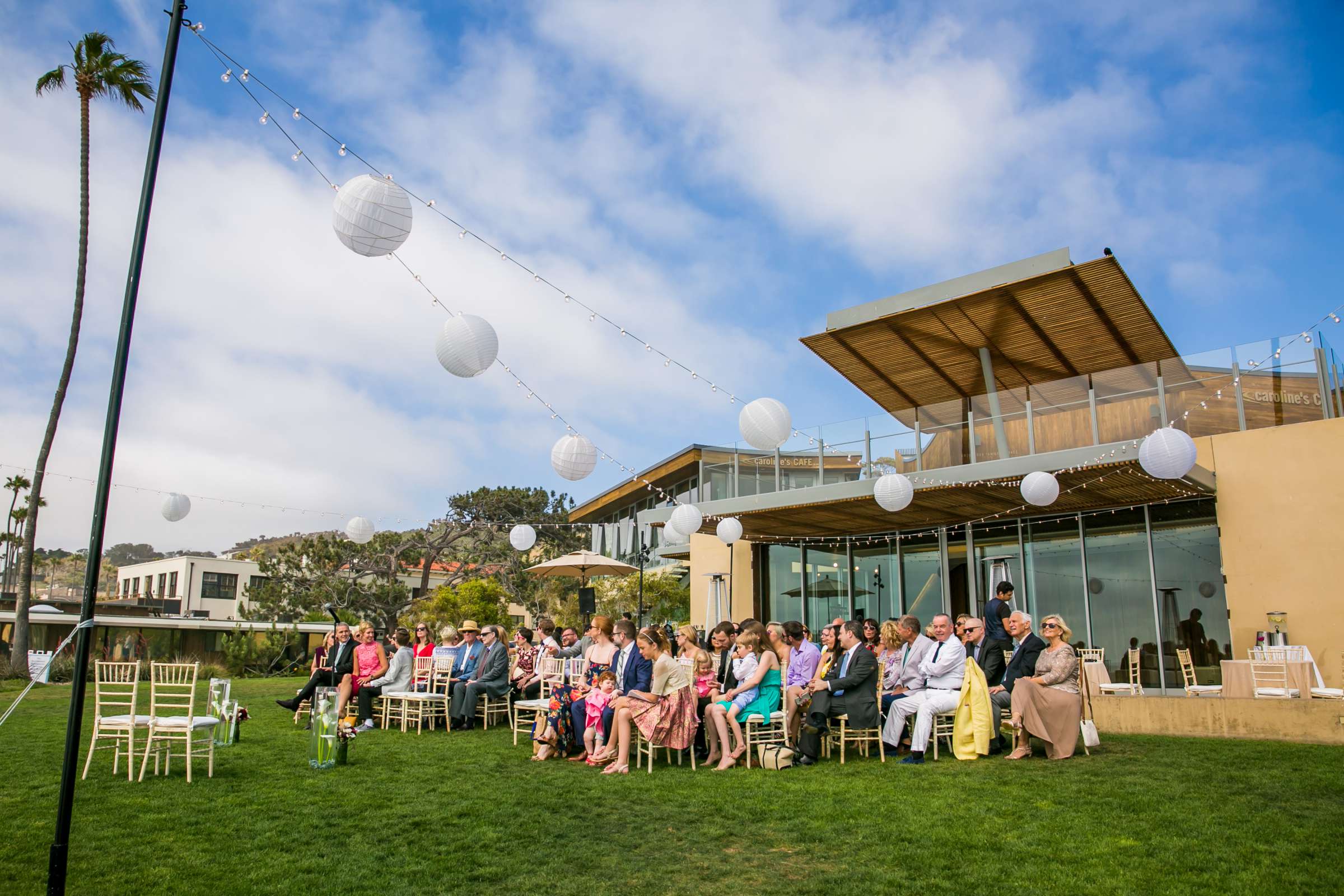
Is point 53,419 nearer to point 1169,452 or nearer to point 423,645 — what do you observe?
point 423,645

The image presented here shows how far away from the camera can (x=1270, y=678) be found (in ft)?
31.8

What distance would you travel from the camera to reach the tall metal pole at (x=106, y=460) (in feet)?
11.9

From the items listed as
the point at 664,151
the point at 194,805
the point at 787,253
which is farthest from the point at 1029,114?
the point at 194,805

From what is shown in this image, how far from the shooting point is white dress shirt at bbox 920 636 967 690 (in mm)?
7992

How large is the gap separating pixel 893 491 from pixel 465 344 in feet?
22.0

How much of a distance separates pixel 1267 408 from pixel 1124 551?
113 inches

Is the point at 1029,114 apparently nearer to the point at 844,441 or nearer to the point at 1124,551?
the point at 844,441

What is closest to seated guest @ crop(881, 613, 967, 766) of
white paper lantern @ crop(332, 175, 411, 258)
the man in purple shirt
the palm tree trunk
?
the man in purple shirt

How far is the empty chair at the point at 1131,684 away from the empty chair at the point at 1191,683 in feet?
1.81

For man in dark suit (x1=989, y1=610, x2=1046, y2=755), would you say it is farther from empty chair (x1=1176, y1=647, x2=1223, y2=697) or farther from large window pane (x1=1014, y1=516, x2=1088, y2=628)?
large window pane (x1=1014, y1=516, x2=1088, y2=628)

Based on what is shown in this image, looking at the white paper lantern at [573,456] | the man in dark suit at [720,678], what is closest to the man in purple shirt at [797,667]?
the man in dark suit at [720,678]

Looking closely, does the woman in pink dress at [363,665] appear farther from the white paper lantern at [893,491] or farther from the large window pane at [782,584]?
the large window pane at [782,584]

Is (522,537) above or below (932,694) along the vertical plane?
above

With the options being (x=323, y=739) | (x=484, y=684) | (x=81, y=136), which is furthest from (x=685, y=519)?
(x=81, y=136)
